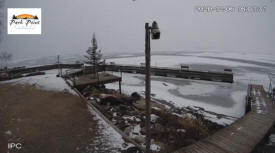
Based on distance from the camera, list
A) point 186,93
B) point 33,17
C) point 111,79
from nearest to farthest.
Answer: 1. point 111,79
2. point 186,93
3. point 33,17

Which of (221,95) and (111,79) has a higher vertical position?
(111,79)

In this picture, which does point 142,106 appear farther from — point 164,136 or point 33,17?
point 33,17

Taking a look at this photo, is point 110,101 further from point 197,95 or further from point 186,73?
point 186,73

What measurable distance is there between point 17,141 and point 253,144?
1088cm

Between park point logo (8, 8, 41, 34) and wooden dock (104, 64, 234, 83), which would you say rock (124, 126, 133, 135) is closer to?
wooden dock (104, 64, 234, 83)

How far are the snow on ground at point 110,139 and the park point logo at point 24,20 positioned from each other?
2335 cm

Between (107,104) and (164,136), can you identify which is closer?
(164,136)

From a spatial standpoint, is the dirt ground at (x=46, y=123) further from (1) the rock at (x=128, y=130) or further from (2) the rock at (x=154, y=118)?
(2) the rock at (x=154, y=118)

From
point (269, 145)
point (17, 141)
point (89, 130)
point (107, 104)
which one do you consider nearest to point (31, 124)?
point (17, 141)

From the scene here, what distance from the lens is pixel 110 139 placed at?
7016 mm

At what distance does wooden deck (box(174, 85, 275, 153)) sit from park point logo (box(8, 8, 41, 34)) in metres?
27.6

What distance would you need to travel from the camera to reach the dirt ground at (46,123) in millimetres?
6457

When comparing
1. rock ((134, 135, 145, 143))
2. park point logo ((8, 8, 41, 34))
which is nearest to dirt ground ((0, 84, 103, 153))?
rock ((134, 135, 145, 143))

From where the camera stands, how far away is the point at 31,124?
26.5ft
